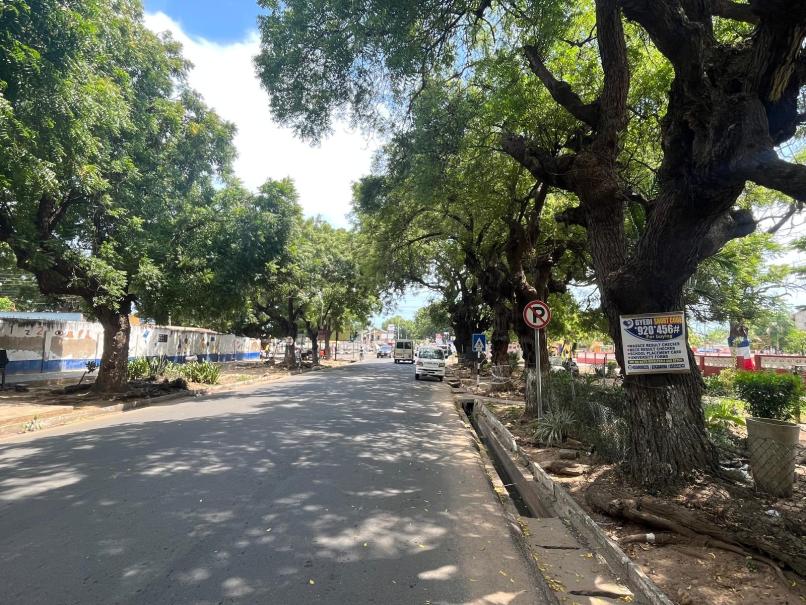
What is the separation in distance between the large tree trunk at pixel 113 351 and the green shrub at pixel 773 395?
1689 centimetres

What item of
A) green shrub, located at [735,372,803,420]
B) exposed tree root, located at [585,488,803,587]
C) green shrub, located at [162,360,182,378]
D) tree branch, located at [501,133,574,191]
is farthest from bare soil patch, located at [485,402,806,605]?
green shrub, located at [162,360,182,378]

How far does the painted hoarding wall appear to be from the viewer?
16.4 metres

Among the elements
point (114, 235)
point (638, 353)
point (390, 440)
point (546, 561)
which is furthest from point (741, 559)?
point (114, 235)

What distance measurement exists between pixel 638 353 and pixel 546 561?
2804mm

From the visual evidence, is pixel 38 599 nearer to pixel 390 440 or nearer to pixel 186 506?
pixel 186 506

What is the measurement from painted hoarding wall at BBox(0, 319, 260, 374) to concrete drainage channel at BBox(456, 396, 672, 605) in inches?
682

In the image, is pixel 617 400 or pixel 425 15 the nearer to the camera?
pixel 425 15

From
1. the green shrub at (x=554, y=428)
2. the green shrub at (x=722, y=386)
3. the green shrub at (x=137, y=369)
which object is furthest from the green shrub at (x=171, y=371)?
the green shrub at (x=722, y=386)

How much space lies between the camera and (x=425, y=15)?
26.4ft

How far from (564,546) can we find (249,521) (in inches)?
121

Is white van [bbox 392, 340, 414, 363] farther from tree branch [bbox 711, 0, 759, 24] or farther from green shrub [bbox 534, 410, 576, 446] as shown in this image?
tree branch [bbox 711, 0, 759, 24]

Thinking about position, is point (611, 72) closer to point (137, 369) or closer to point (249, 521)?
point (249, 521)

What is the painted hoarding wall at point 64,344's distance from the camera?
16406mm

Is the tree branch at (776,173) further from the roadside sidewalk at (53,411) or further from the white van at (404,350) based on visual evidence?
the white van at (404,350)
